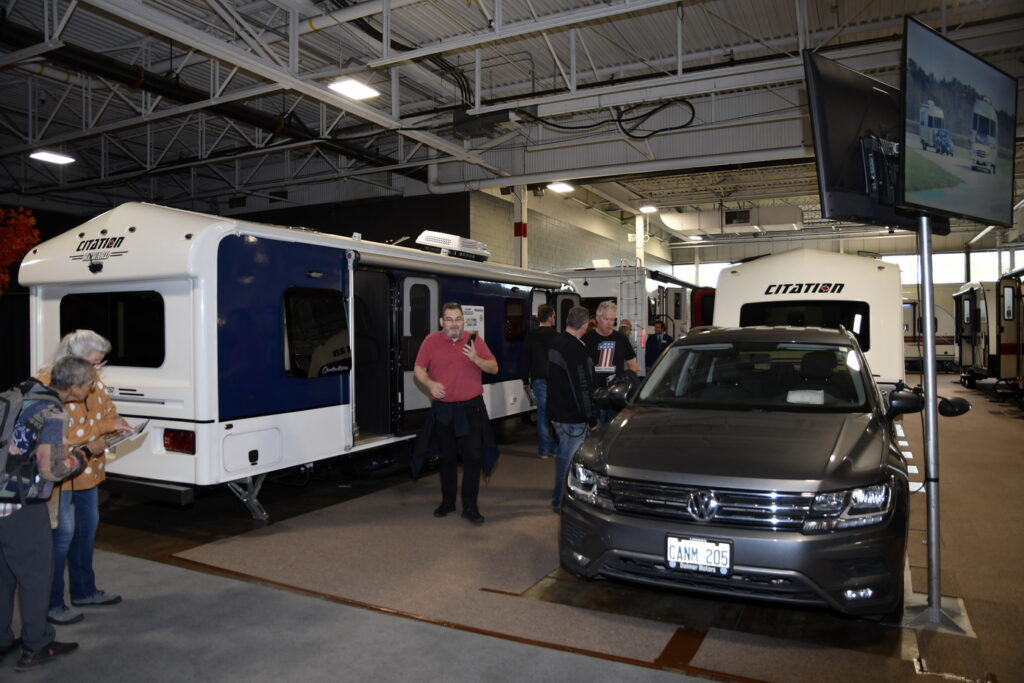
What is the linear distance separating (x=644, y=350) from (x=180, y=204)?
1584 centimetres

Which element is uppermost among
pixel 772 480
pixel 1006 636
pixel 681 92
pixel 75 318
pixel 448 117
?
pixel 448 117

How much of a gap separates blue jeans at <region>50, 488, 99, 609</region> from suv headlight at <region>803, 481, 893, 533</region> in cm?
384

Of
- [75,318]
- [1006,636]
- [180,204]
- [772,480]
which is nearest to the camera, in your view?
[772,480]

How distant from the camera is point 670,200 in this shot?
23281 millimetres

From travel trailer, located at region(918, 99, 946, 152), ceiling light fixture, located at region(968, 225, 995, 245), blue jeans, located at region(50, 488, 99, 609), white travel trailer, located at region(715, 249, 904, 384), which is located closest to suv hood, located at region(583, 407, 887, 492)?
travel trailer, located at region(918, 99, 946, 152)

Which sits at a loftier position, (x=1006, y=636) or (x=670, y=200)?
(x=670, y=200)

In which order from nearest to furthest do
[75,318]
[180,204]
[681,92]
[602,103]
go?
[75,318] → [681,92] → [602,103] → [180,204]

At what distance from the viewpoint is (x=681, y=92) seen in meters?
10.5

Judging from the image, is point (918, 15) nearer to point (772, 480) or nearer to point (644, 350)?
point (644, 350)

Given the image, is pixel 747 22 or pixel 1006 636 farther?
pixel 747 22

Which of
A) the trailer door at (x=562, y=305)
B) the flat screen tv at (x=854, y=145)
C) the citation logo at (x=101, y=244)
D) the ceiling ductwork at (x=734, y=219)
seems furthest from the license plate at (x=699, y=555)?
the ceiling ductwork at (x=734, y=219)

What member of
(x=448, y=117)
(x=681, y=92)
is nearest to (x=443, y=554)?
(x=681, y=92)

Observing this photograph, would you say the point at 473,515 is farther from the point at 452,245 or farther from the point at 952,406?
the point at 452,245

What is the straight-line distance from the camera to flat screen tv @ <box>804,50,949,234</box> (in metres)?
4.09
